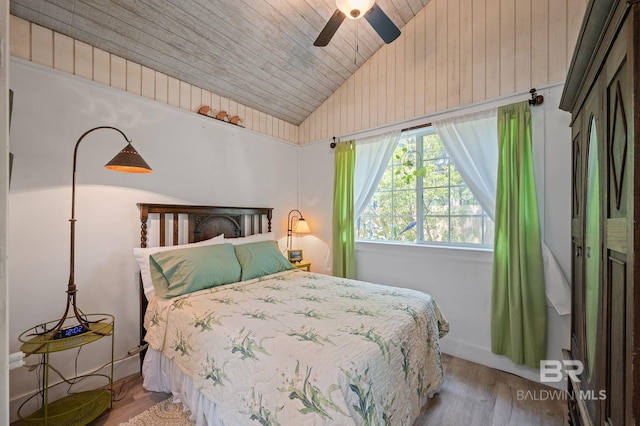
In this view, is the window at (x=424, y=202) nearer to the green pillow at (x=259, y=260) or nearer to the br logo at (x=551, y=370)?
the br logo at (x=551, y=370)

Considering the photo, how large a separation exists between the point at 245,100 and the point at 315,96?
3.02 ft

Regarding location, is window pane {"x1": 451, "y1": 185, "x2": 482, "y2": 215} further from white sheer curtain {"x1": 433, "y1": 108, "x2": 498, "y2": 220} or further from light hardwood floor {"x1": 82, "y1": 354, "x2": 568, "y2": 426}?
light hardwood floor {"x1": 82, "y1": 354, "x2": 568, "y2": 426}

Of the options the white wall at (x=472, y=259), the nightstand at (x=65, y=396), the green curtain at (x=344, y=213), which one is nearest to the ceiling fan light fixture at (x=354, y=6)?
the white wall at (x=472, y=259)

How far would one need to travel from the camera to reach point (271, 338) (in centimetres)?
139

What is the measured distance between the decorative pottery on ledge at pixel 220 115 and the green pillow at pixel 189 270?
1.47 m

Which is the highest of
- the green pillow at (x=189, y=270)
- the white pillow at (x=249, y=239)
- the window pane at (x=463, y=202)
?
the window pane at (x=463, y=202)

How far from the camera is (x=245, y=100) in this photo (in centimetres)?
322

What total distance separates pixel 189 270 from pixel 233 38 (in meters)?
2.11

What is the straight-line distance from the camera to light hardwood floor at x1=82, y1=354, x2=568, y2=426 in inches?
70.1

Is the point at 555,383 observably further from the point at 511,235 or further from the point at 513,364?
the point at 511,235

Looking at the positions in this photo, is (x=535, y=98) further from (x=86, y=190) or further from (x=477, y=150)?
(x=86, y=190)

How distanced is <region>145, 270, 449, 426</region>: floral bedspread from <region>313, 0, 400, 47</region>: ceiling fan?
1.97 m

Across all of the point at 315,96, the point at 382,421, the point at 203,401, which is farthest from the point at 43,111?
the point at 382,421

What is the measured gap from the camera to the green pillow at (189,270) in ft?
6.76
